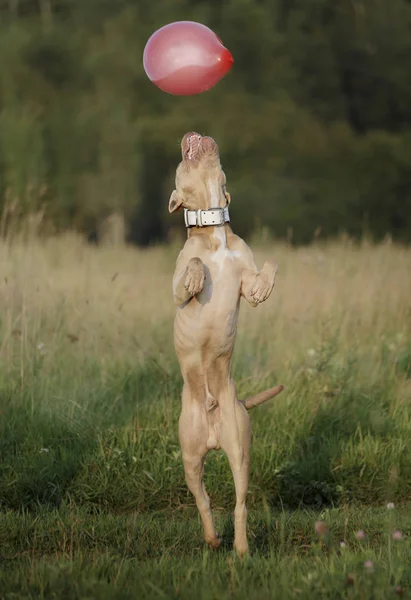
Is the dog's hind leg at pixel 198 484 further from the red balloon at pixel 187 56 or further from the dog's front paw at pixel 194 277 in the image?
the red balloon at pixel 187 56

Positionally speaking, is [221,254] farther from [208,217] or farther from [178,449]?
[178,449]

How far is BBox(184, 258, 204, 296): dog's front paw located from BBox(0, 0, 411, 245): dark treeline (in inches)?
601

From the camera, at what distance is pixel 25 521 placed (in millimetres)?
4082

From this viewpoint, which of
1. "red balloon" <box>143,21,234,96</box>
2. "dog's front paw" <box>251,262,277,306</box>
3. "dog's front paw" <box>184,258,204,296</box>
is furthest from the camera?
"red balloon" <box>143,21,234,96</box>

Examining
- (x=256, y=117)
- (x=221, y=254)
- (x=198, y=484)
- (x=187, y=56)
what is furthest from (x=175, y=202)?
(x=256, y=117)

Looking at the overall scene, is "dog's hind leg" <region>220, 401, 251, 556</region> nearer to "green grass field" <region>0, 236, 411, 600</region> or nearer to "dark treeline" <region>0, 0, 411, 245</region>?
"green grass field" <region>0, 236, 411, 600</region>

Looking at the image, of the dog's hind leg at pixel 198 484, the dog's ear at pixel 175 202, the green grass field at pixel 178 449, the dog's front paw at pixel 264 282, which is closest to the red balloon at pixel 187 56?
the dog's ear at pixel 175 202

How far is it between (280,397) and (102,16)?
1683 centimetres

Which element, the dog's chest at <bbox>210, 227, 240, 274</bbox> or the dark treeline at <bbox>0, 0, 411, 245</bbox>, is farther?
the dark treeline at <bbox>0, 0, 411, 245</bbox>

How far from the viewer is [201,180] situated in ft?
11.2

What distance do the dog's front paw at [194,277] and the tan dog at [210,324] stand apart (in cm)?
13

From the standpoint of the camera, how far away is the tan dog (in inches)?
132

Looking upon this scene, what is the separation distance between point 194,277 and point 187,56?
114 centimetres

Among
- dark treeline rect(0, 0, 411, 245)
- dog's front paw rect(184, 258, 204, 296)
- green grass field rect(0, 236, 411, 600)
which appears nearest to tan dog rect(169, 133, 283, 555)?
dog's front paw rect(184, 258, 204, 296)
